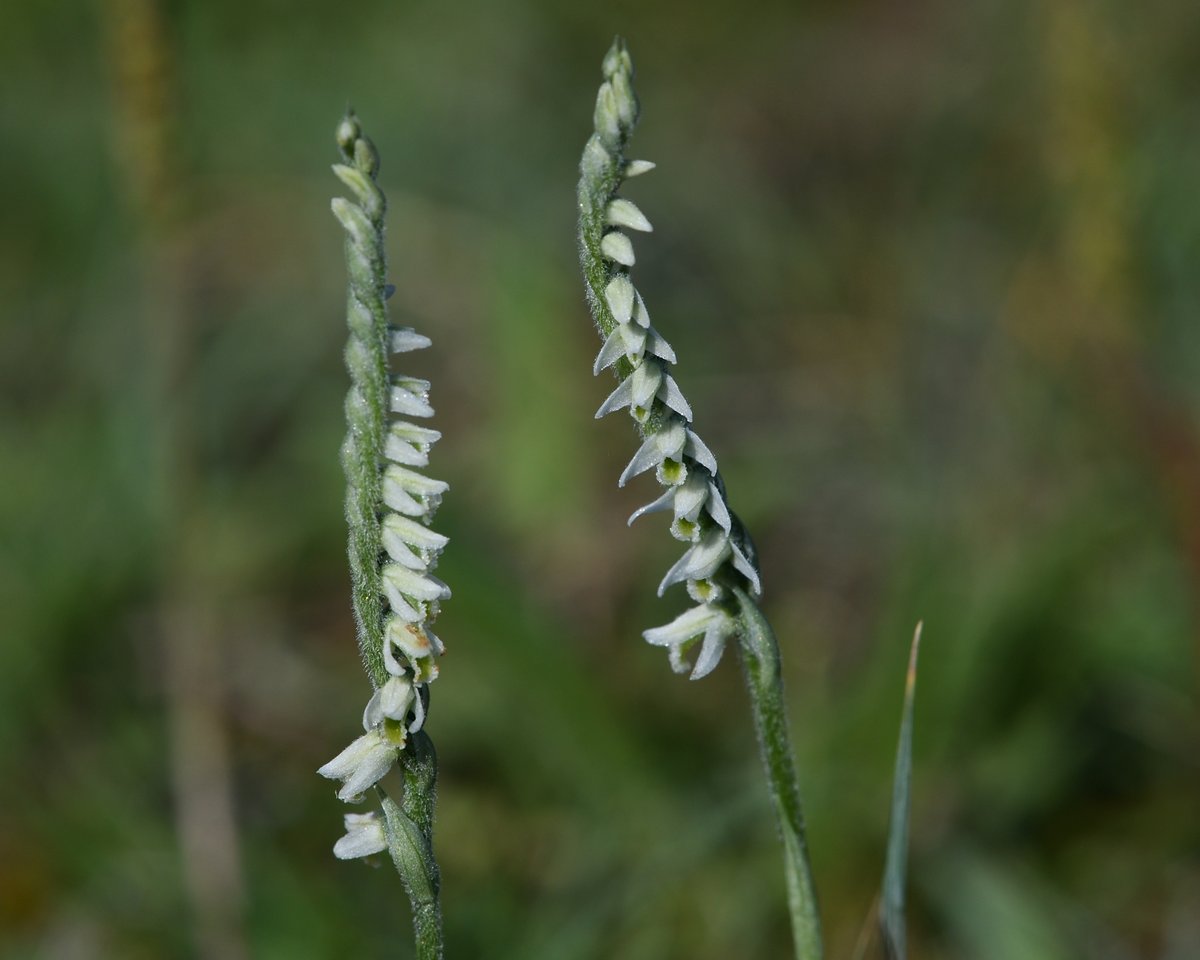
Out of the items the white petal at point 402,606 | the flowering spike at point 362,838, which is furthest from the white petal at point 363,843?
the white petal at point 402,606

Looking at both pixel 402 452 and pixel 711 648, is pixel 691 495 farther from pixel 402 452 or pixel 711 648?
pixel 402 452

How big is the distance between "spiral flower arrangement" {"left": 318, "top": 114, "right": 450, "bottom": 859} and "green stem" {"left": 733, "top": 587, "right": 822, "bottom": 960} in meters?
0.42

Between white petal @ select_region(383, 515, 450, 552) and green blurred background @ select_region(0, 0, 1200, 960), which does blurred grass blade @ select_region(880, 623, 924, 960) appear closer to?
white petal @ select_region(383, 515, 450, 552)

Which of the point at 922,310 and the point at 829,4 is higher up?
the point at 829,4

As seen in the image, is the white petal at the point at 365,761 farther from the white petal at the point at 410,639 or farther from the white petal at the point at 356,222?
the white petal at the point at 356,222

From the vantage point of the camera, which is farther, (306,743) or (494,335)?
(494,335)

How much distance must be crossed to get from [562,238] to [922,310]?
1705 mm

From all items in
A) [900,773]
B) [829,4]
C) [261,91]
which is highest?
[829,4]

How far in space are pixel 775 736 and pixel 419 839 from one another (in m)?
0.48

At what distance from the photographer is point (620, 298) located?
1626mm

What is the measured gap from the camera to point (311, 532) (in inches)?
187

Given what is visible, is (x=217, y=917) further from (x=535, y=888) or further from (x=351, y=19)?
(x=351, y=19)

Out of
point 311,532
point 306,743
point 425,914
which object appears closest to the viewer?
point 425,914

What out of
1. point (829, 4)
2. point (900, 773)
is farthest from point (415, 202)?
point (900, 773)
